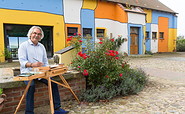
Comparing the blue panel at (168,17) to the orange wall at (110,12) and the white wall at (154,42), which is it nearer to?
the white wall at (154,42)

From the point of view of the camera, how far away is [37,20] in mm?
10508

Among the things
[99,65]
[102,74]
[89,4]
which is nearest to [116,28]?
[89,4]

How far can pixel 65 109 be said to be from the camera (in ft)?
10.1

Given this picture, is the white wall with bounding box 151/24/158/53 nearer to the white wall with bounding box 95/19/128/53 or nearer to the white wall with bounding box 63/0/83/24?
the white wall with bounding box 95/19/128/53

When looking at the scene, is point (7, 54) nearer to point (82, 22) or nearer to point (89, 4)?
point (82, 22)

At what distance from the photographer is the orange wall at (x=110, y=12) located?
13438 mm

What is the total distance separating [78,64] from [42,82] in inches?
41.4

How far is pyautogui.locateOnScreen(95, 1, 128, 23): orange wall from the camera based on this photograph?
13438 millimetres

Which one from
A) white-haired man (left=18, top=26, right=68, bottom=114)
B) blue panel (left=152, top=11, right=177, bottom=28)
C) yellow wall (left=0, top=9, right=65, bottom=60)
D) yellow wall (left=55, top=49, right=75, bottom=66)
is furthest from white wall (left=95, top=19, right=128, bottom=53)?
white-haired man (left=18, top=26, right=68, bottom=114)

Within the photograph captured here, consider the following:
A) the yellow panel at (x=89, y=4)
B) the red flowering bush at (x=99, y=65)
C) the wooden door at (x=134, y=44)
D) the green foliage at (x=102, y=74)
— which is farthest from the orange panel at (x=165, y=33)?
the red flowering bush at (x=99, y=65)

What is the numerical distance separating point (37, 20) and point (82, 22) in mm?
3519

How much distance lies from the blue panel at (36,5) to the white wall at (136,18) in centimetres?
611

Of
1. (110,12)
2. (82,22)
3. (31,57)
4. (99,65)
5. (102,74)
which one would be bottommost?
(102,74)

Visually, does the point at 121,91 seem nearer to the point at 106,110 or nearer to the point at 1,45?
the point at 106,110
